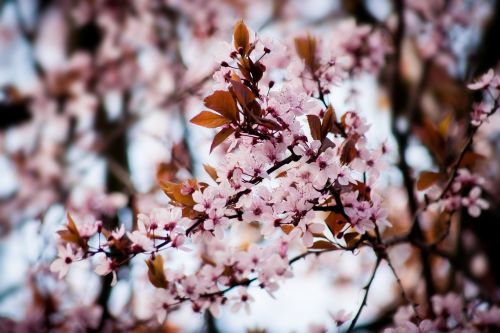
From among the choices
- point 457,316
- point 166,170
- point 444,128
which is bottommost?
point 457,316

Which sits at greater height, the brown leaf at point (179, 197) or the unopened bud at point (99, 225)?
the unopened bud at point (99, 225)

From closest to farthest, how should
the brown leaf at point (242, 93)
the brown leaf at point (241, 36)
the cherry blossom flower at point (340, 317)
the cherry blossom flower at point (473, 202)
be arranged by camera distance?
the brown leaf at point (242, 93) → the brown leaf at point (241, 36) → the cherry blossom flower at point (340, 317) → the cherry blossom flower at point (473, 202)

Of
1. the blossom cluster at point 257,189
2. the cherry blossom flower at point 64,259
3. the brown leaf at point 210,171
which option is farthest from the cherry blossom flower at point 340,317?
the cherry blossom flower at point 64,259

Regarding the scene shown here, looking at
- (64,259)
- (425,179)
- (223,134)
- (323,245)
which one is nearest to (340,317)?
(323,245)

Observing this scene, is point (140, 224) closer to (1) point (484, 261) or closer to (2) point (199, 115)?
(2) point (199, 115)

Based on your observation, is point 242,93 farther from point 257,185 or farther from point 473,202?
point 473,202

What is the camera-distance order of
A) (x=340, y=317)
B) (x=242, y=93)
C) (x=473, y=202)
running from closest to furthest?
(x=242, y=93) < (x=340, y=317) < (x=473, y=202)

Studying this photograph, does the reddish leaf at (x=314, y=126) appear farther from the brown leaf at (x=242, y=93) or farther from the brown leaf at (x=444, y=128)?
the brown leaf at (x=444, y=128)

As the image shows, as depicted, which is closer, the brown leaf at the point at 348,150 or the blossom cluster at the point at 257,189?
the blossom cluster at the point at 257,189
